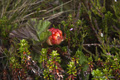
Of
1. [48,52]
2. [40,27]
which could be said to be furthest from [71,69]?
[40,27]

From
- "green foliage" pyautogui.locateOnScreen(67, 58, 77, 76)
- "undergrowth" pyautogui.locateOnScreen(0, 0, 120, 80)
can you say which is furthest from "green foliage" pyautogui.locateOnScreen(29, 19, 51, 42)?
"green foliage" pyautogui.locateOnScreen(67, 58, 77, 76)

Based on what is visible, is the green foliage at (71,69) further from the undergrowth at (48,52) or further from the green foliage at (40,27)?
the green foliage at (40,27)

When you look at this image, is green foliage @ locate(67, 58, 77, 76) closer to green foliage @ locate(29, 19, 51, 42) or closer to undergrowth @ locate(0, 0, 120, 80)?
undergrowth @ locate(0, 0, 120, 80)

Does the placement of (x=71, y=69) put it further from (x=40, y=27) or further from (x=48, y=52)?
(x=40, y=27)

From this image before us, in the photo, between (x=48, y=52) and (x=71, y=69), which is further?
(x=48, y=52)

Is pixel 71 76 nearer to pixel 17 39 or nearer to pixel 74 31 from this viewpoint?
pixel 74 31

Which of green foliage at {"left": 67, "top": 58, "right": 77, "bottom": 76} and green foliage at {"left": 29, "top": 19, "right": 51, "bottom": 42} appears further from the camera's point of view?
green foliage at {"left": 29, "top": 19, "right": 51, "bottom": 42}

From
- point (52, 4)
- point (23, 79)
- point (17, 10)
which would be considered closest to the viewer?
point (23, 79)

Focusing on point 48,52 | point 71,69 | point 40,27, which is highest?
point 40,27

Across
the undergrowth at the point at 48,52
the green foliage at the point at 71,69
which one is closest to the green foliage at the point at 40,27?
the undergrowth at the point at 48,52

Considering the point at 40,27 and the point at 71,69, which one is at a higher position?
the point at 40,27

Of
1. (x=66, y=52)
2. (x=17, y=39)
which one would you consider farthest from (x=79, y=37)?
(x=17, y=39)

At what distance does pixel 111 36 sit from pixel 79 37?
0.34m

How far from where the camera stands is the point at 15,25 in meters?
1.35
